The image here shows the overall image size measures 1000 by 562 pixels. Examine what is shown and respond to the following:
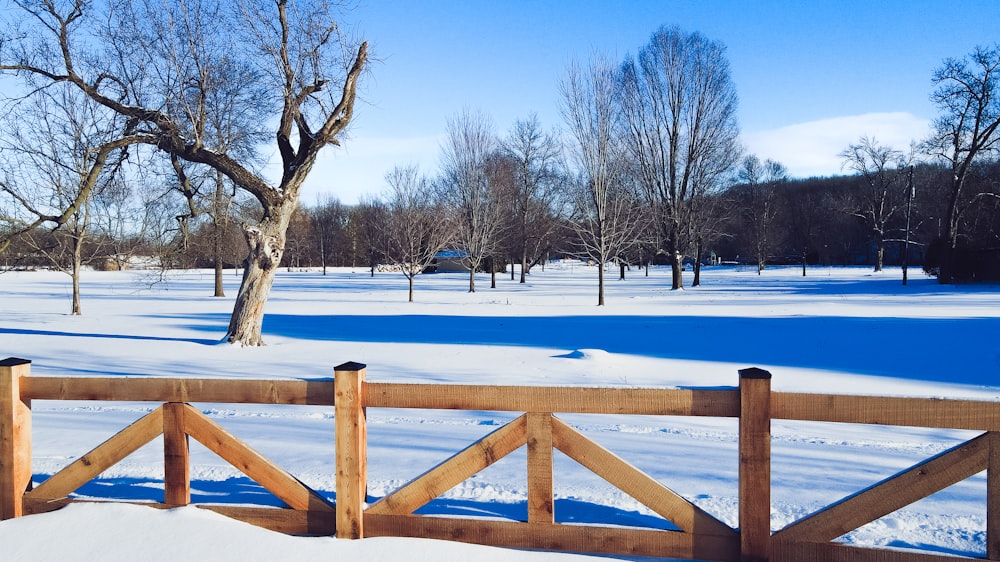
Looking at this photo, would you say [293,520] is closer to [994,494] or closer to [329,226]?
[994,494]

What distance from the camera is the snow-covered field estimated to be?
3674 millimetres

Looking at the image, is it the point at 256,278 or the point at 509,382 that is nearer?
the point at 509,382

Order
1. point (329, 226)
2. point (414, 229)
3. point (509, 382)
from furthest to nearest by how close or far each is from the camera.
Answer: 1. point (329, 226)
2. point (414, 229)
3. point (509, 382)

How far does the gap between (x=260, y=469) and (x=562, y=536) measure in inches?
69.0

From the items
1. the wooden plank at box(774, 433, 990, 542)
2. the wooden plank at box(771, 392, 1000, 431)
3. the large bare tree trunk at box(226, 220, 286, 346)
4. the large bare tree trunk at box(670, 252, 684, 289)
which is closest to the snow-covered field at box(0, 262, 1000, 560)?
the large bare tree trunk at box(226, 220, 286, 346)

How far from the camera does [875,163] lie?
4956 cm

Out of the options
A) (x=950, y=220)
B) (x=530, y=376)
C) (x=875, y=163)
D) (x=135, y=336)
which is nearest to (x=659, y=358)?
(x=530, y=376)

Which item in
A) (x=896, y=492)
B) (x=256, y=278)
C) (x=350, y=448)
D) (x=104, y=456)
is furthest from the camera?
(x=256, y=278)

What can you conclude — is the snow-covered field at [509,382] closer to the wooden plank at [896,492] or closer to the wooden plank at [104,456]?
the wooden plank at [104,456]

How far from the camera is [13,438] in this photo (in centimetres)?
379

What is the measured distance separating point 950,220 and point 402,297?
28.7 metres

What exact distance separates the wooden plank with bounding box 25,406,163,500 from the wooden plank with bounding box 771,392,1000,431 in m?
3.46

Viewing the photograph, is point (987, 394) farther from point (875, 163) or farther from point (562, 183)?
point (875, 163)

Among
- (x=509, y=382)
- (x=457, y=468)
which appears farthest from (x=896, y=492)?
(x=509, y=382)
